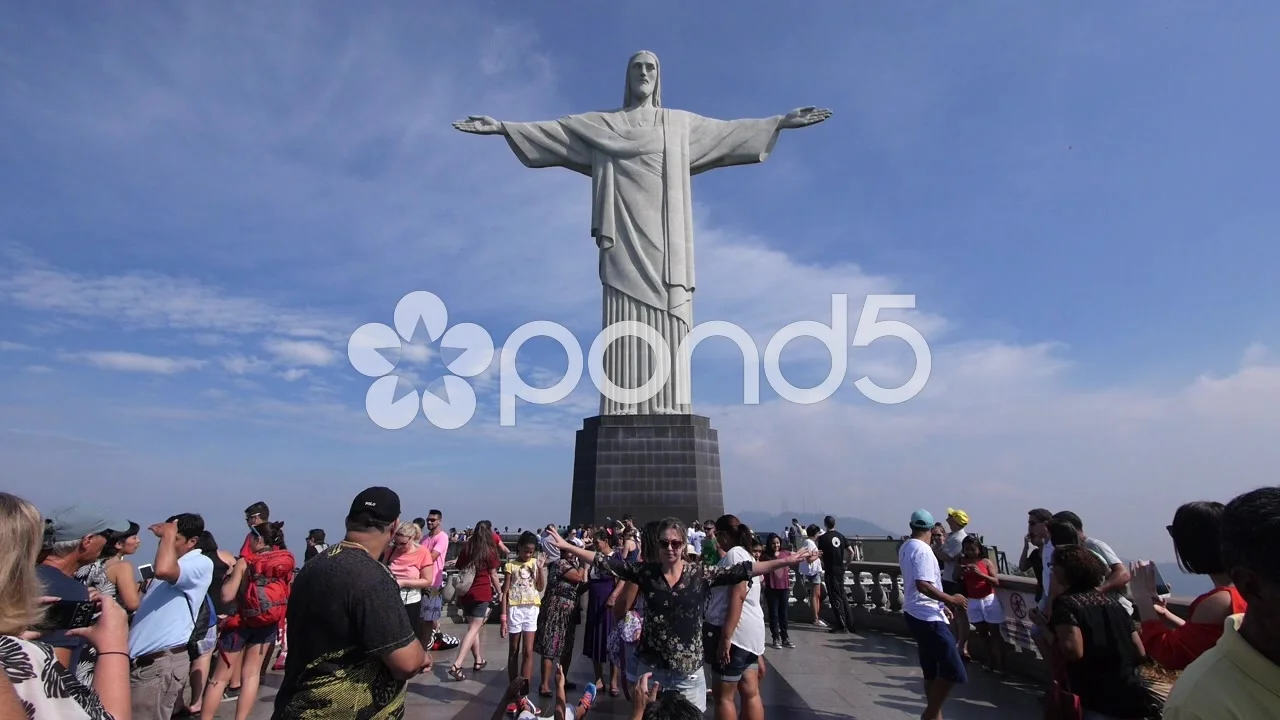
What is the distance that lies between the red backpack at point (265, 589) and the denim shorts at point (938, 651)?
180 inches

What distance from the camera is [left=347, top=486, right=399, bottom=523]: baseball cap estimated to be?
265cm

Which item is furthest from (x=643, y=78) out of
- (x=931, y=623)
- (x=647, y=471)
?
(x=931, y=623)

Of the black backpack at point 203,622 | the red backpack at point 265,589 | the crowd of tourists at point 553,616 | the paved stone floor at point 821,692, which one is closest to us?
the crowd of tourists at point 553,616

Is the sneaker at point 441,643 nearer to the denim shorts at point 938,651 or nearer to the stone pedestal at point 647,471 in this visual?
the stone pedestal at point 647,471

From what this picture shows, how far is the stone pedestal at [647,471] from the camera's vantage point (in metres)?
14.3

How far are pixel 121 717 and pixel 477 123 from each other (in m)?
15.1

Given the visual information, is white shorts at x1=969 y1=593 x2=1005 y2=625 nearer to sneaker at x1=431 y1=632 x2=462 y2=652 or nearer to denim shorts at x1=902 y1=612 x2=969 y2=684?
denim shorts at x1=902 y1=612 x2=969 y2=684

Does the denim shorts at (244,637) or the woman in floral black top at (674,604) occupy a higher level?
the woman in floral black top at (674,604)

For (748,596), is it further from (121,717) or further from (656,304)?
(656,304)

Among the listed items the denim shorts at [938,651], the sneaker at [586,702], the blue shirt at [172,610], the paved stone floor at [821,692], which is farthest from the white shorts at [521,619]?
the denim shorts at [938,651]

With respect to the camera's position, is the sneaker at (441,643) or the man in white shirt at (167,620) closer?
the man in white shirt at (167,620)

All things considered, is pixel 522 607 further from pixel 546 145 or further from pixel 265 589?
pixel 546 145

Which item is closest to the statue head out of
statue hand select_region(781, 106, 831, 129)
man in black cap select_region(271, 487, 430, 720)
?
statue hand select_region(781, 106, 831, 129)

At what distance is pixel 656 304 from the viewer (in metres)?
15.3
